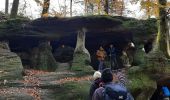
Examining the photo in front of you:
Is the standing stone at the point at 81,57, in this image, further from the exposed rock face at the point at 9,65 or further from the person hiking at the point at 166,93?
the person hiking at the point at 166,93

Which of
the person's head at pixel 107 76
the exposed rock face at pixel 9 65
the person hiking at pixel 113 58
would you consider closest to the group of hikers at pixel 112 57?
the person hiking at pixel 113 58

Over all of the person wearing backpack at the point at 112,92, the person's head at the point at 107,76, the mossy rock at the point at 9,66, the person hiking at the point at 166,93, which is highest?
the person's head at the point at 107,76

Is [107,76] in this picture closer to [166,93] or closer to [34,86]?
[34,86]

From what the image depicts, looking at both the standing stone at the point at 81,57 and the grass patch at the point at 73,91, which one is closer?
the grass patch at the point at 73,91

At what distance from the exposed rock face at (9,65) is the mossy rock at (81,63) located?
3.91 meters

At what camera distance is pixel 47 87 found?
59.7 ft

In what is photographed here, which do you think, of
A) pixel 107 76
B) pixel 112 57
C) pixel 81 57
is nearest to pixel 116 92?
pixel 107 76

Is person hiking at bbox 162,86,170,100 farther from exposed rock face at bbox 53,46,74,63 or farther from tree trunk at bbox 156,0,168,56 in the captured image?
exposed rock face at bbox 53,46,74,63

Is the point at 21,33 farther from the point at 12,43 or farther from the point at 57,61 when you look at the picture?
the point at 57,61

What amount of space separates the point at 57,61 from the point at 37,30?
302cm

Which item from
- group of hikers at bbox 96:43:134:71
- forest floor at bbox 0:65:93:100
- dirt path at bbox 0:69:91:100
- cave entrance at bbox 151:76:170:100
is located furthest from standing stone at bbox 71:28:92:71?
cave entrance at bbox 151:76:170:100

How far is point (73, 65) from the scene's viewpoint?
2502 cm

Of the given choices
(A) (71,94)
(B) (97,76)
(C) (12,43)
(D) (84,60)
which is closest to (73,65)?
(D) (84,60)

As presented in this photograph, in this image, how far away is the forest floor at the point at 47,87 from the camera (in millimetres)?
16594
